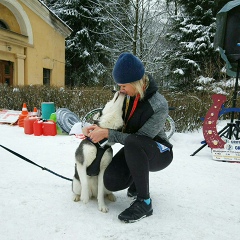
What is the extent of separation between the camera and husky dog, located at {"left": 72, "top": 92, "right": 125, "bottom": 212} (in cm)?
197

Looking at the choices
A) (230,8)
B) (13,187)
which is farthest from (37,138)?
(230,8)

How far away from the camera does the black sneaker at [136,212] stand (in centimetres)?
195

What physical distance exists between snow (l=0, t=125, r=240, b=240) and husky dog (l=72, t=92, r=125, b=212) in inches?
6.7

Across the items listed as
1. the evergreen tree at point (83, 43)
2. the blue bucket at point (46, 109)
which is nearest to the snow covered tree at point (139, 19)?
the evergreen tree at point (83, 43)

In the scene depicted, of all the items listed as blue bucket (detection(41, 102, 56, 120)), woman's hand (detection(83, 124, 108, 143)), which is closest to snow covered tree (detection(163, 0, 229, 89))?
blue bucket (detection(41, 102, 56, 120))

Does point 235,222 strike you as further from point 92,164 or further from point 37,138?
point 37,138

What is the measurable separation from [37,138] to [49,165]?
6.04 feet

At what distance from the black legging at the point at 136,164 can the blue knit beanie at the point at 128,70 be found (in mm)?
467

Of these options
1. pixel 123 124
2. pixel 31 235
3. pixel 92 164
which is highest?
pixel 123 124

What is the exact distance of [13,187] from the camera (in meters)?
2.60

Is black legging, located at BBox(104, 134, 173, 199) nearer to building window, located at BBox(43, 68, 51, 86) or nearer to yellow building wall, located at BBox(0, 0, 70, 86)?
yellow building wall, located at BBox(0, 0, 70, 86)

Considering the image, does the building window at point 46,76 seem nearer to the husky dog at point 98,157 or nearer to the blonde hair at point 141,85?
the husky dog at point 98,157

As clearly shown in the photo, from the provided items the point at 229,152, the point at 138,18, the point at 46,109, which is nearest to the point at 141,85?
the point at 229,152

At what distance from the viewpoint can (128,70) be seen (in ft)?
6.24
